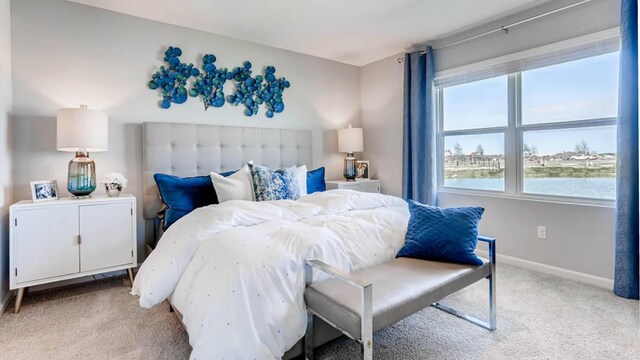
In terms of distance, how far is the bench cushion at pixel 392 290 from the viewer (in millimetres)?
1370

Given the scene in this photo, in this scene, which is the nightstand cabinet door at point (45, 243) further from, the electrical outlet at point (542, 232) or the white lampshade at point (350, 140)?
the electrical outlet at point (542, 232)

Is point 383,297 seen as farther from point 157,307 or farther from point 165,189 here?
point 165,189

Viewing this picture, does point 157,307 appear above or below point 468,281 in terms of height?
below

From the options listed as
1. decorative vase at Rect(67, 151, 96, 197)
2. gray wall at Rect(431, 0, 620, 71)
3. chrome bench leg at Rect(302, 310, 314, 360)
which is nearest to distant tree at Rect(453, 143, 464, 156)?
gray wall at Rect(431, 0, 620, 71)

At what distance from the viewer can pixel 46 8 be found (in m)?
2.62

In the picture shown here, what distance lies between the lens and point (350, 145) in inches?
164

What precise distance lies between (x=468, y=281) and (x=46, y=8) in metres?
3.74

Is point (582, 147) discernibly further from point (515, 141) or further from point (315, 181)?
point (315, 181)

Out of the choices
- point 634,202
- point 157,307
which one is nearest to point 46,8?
point 157,307

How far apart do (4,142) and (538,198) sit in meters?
4.39

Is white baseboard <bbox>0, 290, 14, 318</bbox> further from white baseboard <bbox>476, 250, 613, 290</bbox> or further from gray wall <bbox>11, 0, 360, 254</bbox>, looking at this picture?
white baseboard <bbox>476, 250, 613, 290</bbox>

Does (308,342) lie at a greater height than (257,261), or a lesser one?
lesser

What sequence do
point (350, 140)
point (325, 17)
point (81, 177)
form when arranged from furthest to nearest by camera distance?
point (350, 140), point (325, 17), point (81, 177)

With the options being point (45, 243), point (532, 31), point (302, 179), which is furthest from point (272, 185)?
point (532, 31)
